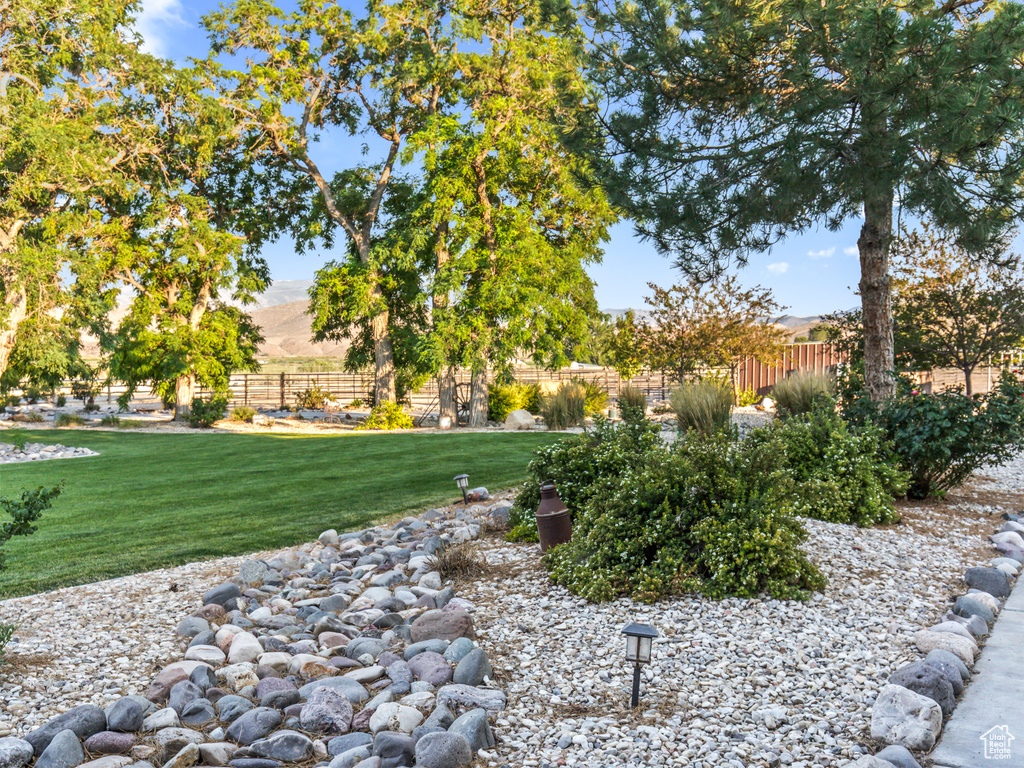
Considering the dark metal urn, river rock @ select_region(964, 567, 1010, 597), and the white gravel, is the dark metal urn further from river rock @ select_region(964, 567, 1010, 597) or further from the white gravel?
river rock @ select_region(964, 567, 1010, 597)

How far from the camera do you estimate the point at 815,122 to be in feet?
17.2

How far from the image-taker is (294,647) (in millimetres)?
3148

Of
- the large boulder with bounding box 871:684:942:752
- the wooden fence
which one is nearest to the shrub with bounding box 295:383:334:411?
the wooden fence

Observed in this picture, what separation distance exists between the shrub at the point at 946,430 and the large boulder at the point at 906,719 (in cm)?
382

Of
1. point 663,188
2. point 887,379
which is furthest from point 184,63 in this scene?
point 887,379

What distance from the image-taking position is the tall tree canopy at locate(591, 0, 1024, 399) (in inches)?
184

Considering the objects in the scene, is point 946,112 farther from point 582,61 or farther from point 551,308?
point 551,308

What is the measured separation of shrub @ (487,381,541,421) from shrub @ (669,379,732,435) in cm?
814

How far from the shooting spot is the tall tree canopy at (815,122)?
4.68 metres

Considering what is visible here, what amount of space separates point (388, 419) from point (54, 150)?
30.8 ft

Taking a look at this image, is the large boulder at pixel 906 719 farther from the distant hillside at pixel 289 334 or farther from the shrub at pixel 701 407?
the distant hillside at pixel 289 334

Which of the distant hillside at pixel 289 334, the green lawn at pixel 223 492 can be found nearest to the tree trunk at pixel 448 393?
the green lawn at pixel 223 492

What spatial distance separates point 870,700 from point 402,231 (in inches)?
595

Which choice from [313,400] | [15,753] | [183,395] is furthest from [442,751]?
[313,400]
